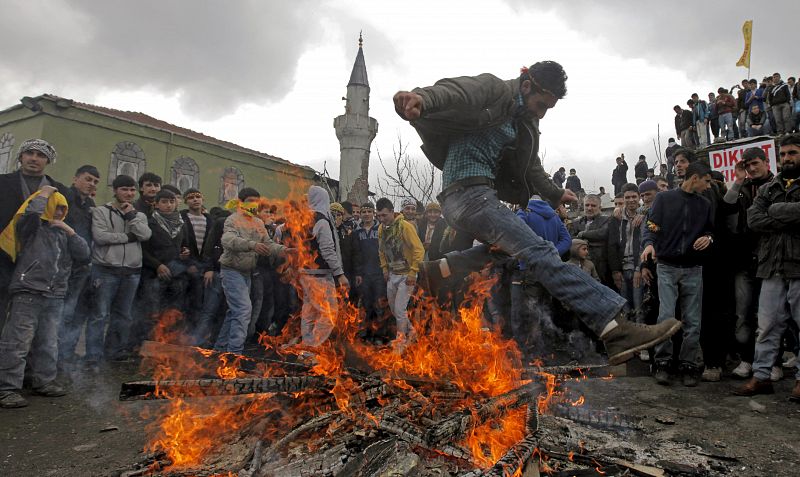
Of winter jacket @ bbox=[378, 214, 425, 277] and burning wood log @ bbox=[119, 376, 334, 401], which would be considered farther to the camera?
winter jacket @ bbox=[378, 214, 425, 277]

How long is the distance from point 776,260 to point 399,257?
452 centimetres

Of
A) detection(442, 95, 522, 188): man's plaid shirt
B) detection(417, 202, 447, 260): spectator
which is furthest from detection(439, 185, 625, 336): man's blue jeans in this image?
detection(417, 202, 447, 260): spectator

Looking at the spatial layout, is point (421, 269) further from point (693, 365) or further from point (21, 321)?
point (21, 321)

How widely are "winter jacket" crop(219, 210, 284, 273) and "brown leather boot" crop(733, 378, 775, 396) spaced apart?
16.2ft

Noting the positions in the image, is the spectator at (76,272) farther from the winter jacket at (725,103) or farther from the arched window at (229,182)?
the arched window at (229,182)

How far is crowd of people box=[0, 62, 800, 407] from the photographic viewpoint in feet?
10.5

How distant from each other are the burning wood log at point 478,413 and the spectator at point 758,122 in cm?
1582

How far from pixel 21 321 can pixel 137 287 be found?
69.0 inches

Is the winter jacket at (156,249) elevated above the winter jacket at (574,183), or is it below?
below

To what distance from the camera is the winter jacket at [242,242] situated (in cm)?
533

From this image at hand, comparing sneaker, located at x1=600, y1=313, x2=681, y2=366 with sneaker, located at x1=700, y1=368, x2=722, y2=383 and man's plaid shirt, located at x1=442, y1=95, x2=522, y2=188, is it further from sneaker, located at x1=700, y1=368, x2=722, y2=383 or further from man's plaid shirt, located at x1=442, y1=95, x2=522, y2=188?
sneaker, located at x1=700, y1=368, x2=722, y2=383

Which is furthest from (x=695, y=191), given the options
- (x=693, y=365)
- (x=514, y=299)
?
(x=514, y=299)

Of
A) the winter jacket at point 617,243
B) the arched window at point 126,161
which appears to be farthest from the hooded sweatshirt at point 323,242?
the arched window at point 126,161

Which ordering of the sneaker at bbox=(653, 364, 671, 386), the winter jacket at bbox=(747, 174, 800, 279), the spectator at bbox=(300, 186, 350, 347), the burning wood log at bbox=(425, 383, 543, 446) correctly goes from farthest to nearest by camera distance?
the spectator at bbox=(300, 186, 350, 347), the sneaker at bbox=(653, 364, 671, 386), the winter jacket at bbox=(747, 174, 800, 279), the burning wood log at bbox=(425, 383, 543, 446)
